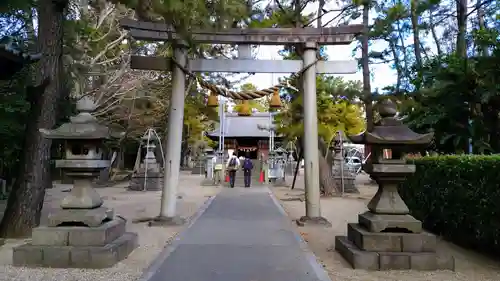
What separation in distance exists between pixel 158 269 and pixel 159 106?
18673 mm

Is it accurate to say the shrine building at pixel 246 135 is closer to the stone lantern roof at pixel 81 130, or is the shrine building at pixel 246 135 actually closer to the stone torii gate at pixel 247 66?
the stone torii gate at pixel 247 66

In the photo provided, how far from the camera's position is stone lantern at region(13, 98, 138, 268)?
19.3 feet

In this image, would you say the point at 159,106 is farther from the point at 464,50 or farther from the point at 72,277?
the point at 72,277

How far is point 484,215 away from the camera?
6.23m

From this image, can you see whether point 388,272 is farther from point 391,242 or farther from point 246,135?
point 246,135

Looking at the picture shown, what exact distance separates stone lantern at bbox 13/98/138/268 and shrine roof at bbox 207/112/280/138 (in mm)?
26029

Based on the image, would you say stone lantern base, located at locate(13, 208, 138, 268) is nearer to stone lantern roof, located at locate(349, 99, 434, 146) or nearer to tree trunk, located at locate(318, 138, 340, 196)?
stone lantern roof, located at locate(349, 99, 434, 146)

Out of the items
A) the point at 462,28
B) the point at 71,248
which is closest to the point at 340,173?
the point at 462,28

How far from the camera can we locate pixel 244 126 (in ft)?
115

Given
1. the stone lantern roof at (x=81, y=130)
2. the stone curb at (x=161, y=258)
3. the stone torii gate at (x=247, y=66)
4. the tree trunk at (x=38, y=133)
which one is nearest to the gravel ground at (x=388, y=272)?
the stone torii gate at (x=247, y=66)

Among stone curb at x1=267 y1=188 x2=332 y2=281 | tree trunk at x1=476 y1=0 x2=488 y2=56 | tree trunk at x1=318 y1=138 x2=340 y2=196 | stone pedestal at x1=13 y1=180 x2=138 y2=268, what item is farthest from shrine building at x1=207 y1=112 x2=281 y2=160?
stone pedestal at x1=13 y1=180 x2=138 y2=268

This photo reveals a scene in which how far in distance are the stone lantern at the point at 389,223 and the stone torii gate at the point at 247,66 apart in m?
2.95

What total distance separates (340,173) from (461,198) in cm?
1266

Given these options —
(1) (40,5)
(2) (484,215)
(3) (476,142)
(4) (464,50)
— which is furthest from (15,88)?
(4) (464,50)
